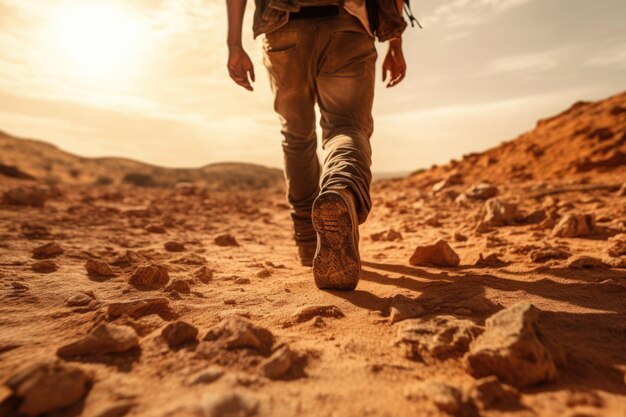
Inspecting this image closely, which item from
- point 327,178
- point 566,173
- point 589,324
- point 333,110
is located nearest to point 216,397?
point 327,178

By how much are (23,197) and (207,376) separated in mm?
4378

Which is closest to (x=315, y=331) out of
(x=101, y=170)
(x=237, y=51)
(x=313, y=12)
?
(x=313, y=12)

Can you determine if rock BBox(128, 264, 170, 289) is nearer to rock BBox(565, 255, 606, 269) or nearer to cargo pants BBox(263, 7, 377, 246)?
cargo pants BBox(263, 7, 377, 246)

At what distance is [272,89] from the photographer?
1.98 m

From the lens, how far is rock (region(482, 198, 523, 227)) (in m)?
2.77

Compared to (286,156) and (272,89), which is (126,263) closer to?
(286,156)

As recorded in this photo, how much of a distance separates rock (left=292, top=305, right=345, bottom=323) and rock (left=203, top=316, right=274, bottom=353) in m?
0.21

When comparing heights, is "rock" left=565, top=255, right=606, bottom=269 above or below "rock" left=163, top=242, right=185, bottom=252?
below

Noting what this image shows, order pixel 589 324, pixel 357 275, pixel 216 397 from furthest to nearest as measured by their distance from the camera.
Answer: pixel 357 275
pixel 589 324
pixel 216 397

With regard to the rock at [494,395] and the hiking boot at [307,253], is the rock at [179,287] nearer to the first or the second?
the hiking boot at [307,253]

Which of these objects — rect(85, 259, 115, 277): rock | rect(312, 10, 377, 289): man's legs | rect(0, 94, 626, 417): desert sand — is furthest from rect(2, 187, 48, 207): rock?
rect(312, 10, 377, 289): man's legs

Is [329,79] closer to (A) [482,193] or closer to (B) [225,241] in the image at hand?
(B) [225,241]

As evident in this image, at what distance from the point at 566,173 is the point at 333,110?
749cm

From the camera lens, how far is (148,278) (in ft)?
4.83
